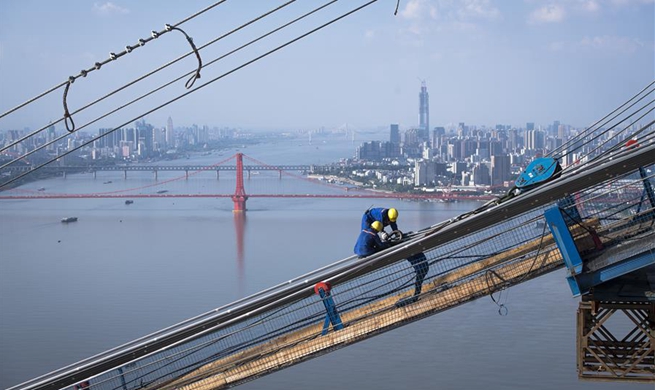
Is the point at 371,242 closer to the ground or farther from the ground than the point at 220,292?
farther from the ground

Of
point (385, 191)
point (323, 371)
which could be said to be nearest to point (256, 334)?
point (323, 371)

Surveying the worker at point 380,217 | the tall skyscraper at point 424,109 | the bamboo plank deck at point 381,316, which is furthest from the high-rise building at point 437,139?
the bamboo plank deck at point 381,316

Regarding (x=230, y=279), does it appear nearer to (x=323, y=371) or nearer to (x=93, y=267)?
(x=93, y=267)

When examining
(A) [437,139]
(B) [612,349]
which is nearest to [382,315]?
(B) [612,349]

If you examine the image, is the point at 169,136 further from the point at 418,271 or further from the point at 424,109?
the point at 418,271

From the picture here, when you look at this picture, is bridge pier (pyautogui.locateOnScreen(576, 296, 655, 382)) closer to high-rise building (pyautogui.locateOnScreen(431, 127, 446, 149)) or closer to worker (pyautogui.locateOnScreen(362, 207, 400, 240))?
worker (pyautogui.locateOnScreen(362, 207, 400, 240))

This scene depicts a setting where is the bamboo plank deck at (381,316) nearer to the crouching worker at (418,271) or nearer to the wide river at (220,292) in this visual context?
the crouching worker at (418,271)
